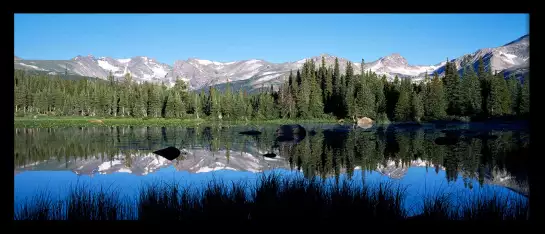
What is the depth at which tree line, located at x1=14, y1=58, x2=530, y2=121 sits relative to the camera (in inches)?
2805

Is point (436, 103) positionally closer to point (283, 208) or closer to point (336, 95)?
point (336, 95)

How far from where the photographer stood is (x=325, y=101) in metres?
90.6

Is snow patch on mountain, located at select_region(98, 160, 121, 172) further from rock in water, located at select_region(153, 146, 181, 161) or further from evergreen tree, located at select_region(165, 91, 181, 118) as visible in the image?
evergreen tree, located at select_region(165, 91, 181, 118)

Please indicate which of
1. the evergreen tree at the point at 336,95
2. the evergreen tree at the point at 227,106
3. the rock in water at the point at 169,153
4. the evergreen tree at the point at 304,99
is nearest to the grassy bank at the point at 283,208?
the rock in water at the point at 169,153

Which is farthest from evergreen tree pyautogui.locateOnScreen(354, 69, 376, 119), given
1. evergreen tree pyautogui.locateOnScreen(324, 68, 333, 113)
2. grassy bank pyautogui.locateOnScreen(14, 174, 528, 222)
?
grassy bank pyautogui.locateOnScreen(14, 174, 528, 222)

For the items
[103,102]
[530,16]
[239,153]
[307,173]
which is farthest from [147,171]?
[103,102]

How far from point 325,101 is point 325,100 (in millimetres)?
245

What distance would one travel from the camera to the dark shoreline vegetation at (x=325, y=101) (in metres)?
70.9

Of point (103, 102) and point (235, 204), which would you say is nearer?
point (235, 204)

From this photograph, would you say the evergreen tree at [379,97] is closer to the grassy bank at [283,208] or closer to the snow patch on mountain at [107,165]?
the snow patch on mountain at [107,165]

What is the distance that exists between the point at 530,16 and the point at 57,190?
12.8m

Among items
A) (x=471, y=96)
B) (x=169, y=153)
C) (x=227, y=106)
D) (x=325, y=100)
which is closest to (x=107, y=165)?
(x=169, y=153)
